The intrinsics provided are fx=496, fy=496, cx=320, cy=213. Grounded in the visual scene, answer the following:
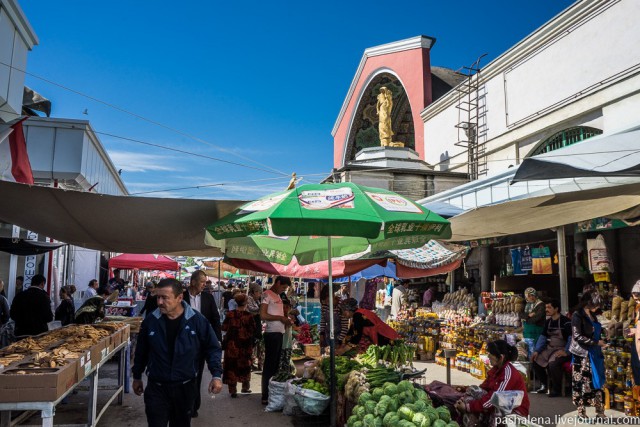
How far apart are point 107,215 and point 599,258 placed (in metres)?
8.70

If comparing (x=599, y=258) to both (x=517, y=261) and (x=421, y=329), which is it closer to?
(x=517, y=261)

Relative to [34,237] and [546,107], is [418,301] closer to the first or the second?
[546,107]

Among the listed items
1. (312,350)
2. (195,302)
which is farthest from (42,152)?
(195,302)

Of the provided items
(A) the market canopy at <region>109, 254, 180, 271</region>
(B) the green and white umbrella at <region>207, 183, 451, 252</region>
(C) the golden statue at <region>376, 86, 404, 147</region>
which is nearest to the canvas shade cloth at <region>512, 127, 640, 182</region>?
(B) the green and white umbrella at <region>207, 183, 451, 252</region>

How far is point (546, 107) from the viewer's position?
13445mm

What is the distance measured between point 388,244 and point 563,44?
32.6 ft

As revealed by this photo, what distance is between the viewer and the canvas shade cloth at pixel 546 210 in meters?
5.81

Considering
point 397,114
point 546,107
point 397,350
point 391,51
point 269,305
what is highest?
point 391,51

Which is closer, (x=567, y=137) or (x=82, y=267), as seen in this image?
(x=567, y=137)

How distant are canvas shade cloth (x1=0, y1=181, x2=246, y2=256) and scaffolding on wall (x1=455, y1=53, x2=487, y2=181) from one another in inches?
504

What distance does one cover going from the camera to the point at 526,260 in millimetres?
11891

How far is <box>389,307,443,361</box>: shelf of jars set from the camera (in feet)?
40.6

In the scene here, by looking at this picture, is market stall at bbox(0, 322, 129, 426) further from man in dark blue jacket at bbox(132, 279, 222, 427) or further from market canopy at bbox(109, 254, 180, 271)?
market canopy at bbox(109, 254, 180, 271)

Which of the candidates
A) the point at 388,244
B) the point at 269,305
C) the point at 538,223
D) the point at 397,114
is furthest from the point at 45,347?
the point at 397,114
